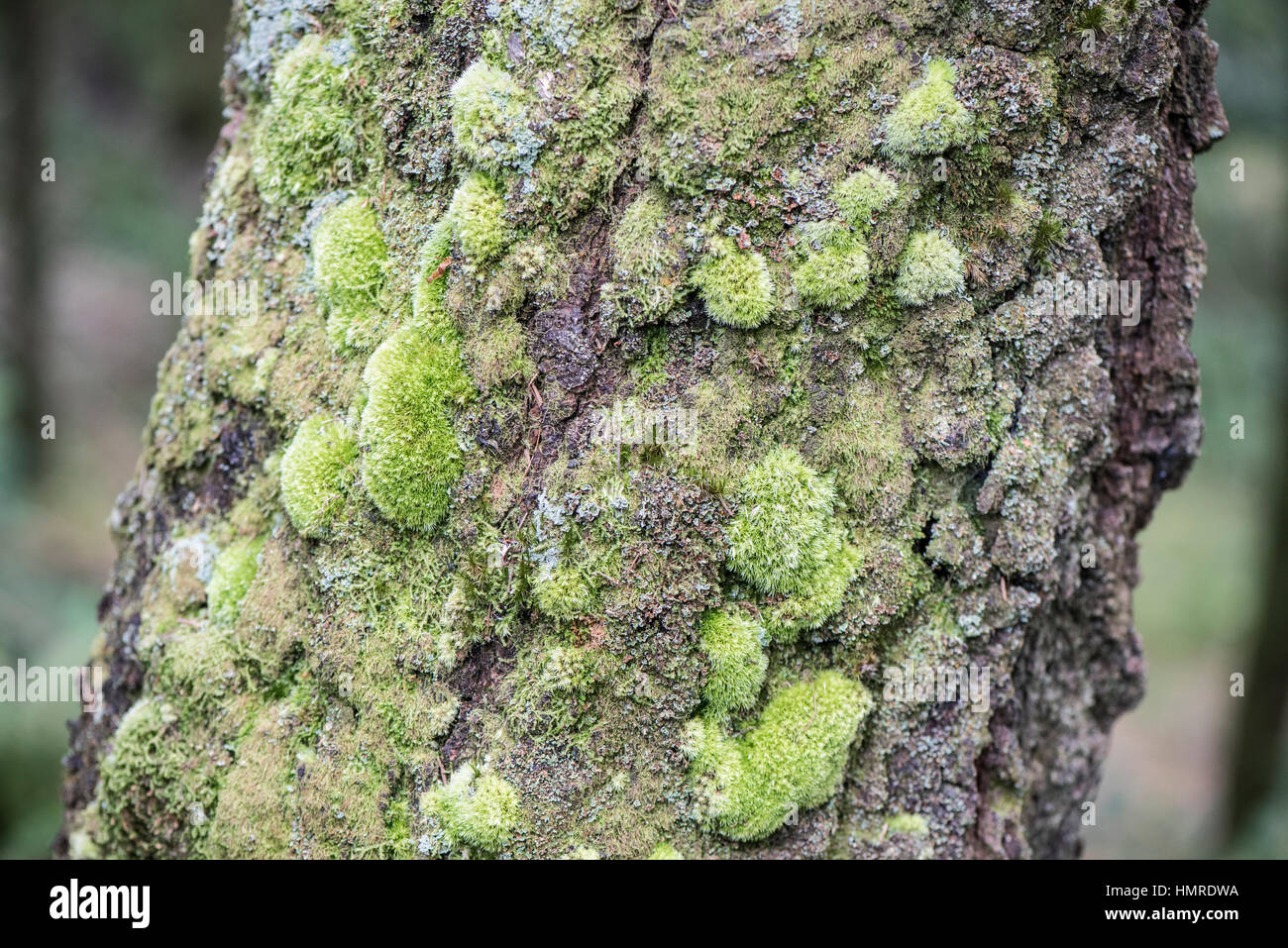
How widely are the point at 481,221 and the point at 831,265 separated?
3.29 feet

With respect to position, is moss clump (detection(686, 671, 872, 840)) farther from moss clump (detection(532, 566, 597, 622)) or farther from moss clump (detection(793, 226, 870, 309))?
moss clump (detection(793, 226, 870, 309))

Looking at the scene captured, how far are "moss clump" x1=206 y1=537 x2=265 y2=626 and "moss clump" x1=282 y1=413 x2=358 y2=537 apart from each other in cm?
29

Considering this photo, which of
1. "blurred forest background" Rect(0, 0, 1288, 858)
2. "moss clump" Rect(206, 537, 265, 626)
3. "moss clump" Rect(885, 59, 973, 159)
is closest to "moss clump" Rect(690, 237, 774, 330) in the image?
"moss clump" Rect(885, 59, 973, 159)

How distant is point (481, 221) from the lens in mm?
2270

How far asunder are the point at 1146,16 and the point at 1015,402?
1.09 meters

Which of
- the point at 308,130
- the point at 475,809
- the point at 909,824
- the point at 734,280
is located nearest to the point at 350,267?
the point at 308,130

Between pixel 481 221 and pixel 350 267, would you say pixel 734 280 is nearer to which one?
pixel 481 221

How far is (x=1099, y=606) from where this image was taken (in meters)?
2.82

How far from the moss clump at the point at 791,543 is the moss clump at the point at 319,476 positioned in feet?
3.91

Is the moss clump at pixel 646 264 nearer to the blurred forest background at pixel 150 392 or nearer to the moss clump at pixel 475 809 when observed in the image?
the moss clump at pixel 475 809

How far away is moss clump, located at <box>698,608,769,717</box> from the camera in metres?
2.24

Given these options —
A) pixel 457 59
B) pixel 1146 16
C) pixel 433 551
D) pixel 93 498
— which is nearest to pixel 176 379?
pixel 433 551
